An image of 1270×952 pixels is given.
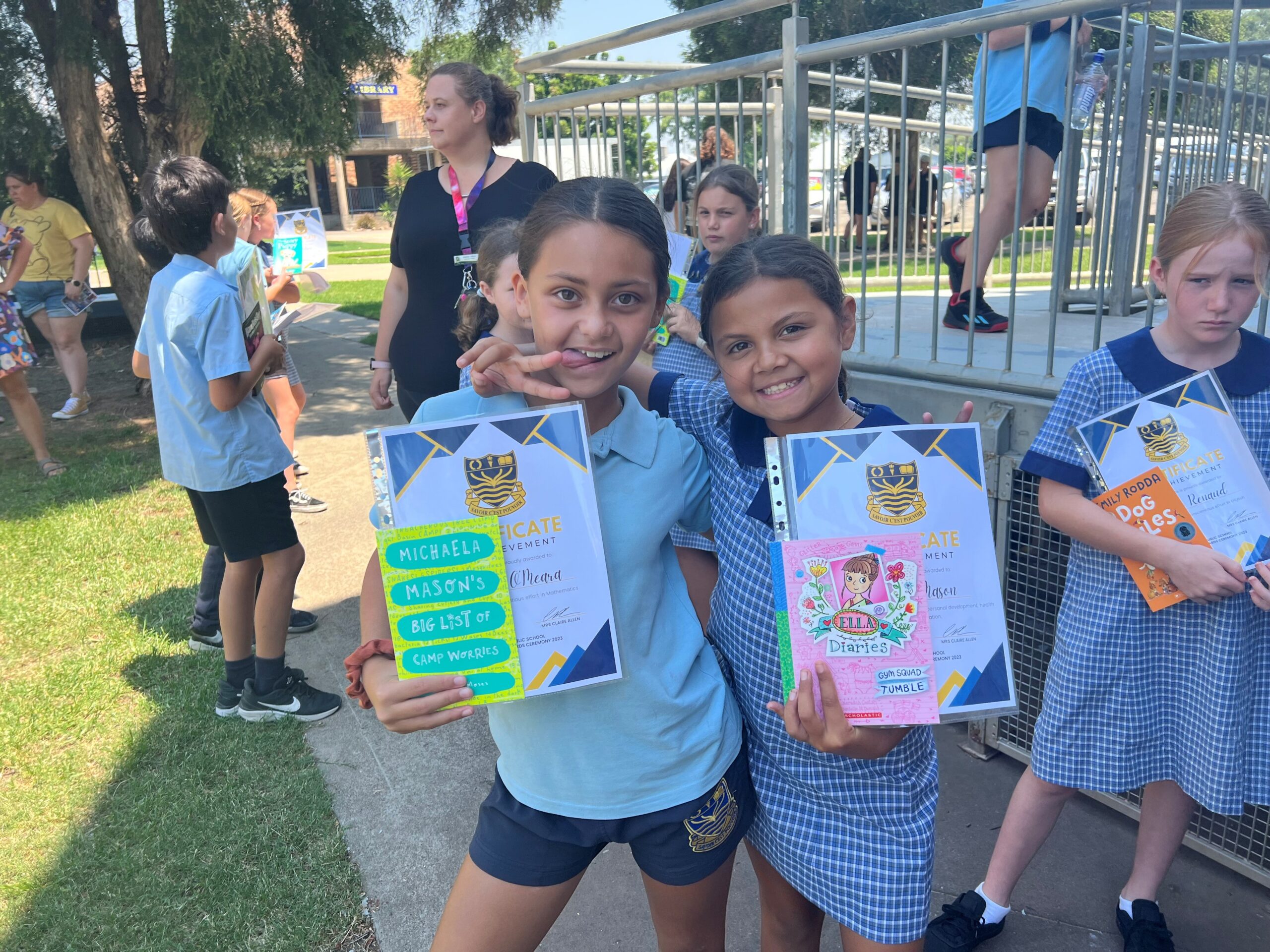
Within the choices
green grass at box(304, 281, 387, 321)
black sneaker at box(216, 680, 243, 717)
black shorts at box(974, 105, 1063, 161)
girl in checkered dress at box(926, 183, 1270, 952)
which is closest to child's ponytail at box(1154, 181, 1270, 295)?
girl in checkered dress at box(926, 183, 1270, 952)

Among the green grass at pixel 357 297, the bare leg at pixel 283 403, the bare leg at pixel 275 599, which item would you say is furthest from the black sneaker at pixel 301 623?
the green grass at pixel 357 297

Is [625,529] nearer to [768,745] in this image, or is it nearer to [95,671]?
[768,745]

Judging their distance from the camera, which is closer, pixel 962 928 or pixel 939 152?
pixel 962 928

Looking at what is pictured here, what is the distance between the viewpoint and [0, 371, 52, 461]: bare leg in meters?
6.40

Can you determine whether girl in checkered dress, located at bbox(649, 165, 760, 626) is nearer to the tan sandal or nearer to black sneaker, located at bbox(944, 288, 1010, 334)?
black sneaker, located at bbox(944, 288, 1010, 334)

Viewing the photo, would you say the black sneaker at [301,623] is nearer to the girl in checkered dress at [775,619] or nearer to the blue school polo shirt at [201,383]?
the blue school polo shirt at [201,383]

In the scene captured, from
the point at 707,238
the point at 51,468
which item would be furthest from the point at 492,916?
the point at 51,468

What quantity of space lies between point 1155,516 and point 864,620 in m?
0.96

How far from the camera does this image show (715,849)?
1604 millimetres

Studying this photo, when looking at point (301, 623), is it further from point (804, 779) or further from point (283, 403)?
point (804, 779)

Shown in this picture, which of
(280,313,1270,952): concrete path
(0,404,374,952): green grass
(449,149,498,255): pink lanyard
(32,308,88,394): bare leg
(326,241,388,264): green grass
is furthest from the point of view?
(326,241,388,264): green grass

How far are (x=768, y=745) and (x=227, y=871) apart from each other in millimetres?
1946

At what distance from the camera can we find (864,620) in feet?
4.40

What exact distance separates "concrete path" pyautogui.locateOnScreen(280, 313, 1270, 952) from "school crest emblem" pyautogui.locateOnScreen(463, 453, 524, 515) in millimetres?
1614
